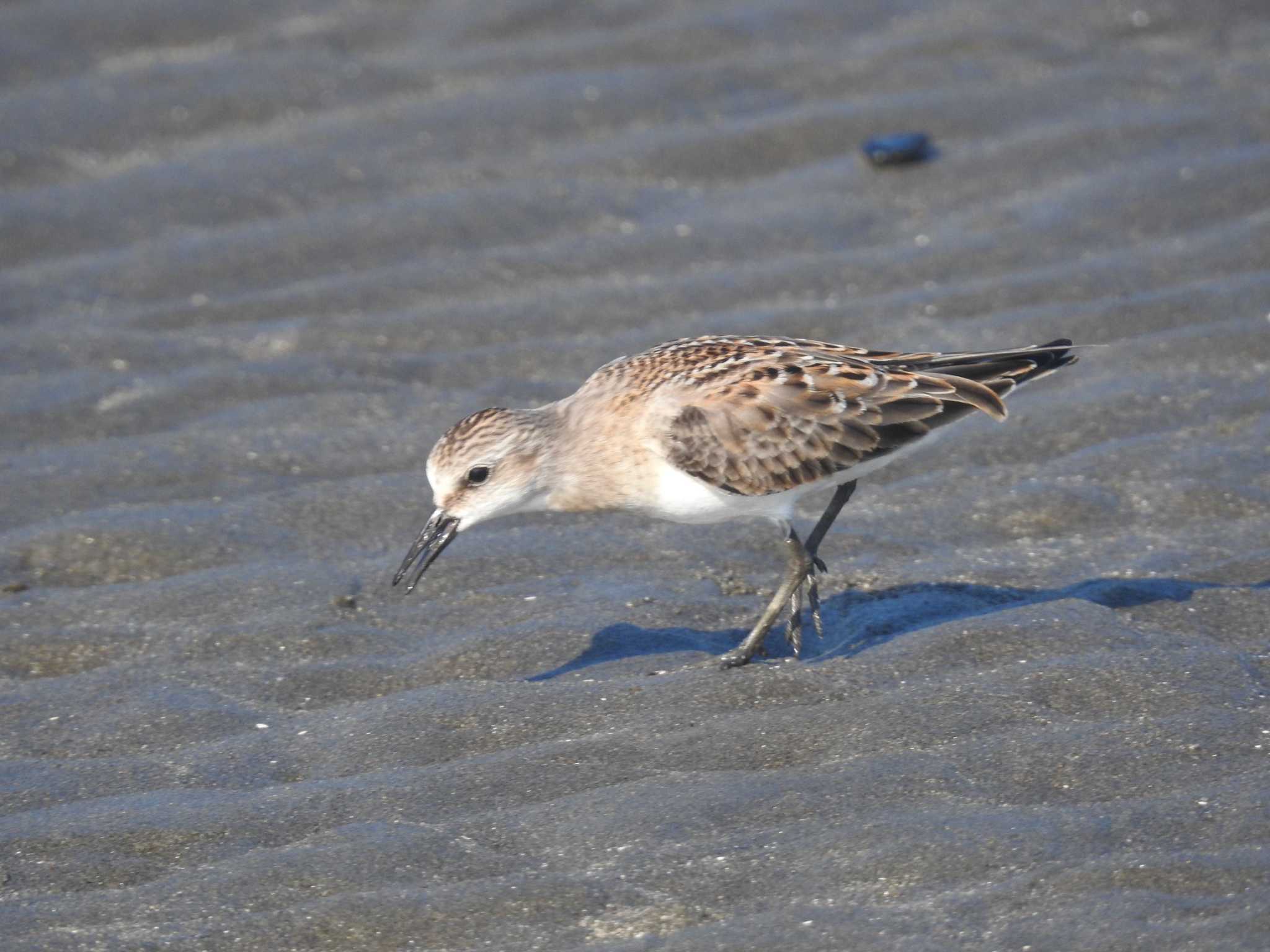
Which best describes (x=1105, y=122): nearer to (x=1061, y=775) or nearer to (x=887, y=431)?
(x=887, y=431)

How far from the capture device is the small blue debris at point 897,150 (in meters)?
9.95

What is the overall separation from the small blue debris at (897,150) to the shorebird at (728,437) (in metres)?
3.83

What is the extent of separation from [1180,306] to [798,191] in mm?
2454

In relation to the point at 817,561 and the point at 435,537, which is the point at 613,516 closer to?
the point at 817,561

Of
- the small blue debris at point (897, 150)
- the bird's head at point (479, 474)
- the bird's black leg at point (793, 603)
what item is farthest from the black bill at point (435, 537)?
the small blue debris at point (897, 150)

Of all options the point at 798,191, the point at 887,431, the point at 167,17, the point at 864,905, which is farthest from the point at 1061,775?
the point at 167,17

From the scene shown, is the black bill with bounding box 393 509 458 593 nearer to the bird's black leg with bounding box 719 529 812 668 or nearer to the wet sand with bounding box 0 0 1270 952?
the wet sand with bounding box 0 0 1270 952

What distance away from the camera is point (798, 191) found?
991 cm

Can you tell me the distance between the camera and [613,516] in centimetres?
729

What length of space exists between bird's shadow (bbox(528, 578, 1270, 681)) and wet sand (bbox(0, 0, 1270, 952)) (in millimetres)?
26

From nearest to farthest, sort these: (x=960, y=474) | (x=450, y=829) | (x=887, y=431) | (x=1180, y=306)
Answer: (x=450, y=829)
(x=887, y=431)
(x=960, y=474)
(x=1180, y=306)

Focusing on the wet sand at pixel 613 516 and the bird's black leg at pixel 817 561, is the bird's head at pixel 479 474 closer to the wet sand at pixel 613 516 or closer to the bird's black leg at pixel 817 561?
the wet sand at pixel 613 516

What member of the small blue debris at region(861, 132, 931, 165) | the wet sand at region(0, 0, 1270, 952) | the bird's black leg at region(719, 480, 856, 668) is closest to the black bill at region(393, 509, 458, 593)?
the wet sand at region(0, 0, 1270, 952)

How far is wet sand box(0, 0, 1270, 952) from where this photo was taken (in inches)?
184
